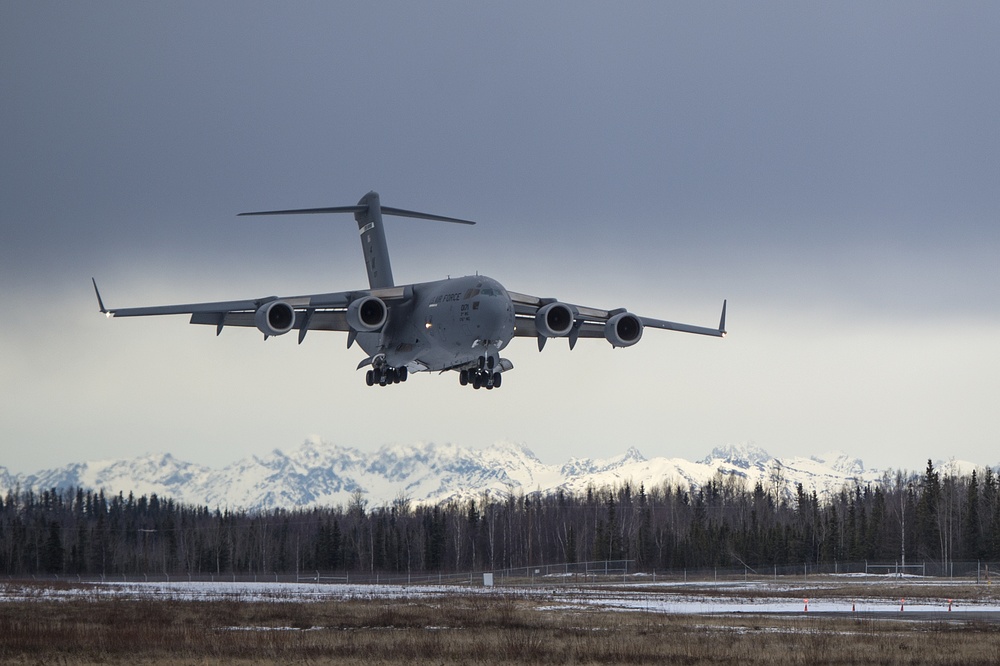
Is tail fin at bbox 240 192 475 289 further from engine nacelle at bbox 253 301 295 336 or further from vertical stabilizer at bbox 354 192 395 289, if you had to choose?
engine nacelle at bbox 253 301 295 336

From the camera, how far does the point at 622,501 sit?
18538 cm

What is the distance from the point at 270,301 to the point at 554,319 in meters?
8.82

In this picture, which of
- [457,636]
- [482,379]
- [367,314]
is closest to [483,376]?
[482,379]

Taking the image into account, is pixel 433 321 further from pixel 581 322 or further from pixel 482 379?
pixel 581 322

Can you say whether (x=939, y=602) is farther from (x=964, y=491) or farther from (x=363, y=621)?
(x=964, y=491)

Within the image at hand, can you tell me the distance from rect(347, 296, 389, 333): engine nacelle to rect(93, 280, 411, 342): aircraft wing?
0.94 metres

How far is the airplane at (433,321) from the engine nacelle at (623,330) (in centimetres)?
3

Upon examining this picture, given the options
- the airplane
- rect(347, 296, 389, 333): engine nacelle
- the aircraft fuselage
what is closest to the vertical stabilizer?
the airplane

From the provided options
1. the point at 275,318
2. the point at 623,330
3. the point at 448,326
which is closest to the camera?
the point at 448,326

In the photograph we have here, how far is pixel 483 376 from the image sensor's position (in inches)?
1540

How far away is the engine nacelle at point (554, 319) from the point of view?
40.2m

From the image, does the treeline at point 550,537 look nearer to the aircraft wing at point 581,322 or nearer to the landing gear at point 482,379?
the aircraft wing at point 581,322

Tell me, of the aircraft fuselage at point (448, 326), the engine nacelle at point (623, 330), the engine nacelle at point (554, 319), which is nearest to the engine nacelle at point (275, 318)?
the aircraft fuselage at point (448, 326)

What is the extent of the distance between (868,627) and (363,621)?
14.5 m
